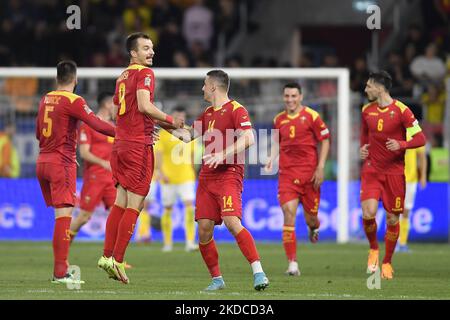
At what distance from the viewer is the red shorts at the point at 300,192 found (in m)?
15.7

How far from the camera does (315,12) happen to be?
28.9 metres

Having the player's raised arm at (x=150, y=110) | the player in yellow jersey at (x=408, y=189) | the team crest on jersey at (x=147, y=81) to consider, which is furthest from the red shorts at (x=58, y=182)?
the player in yellow jersey at (x=408, y=189)

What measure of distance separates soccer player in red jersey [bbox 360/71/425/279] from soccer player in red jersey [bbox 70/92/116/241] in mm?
3850

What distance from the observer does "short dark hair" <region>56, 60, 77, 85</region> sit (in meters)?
12.9

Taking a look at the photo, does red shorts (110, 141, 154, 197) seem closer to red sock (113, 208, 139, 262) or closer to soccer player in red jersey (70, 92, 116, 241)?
red sock (113, 208, 139, 262)

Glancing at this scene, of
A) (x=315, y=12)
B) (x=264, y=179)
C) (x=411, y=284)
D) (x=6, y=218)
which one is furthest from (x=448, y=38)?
(x=411, y=284)

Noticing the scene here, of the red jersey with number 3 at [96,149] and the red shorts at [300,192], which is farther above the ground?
the red jersey with number 3 at [96,149]

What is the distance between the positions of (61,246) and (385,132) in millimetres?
4416

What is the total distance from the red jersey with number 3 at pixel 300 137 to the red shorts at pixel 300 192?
15 centimetres

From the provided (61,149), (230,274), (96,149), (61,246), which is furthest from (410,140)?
(96,149)

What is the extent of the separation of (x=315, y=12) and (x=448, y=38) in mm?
3817

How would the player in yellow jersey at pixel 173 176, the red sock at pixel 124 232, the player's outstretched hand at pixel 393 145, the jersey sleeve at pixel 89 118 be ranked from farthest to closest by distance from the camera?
1. the player in yellow jersey at pixel 173 176
2. the player's outstretched hand at pixel 393 145
3. the jersey sleeve at pixel 89 118
4. the red sock at pixel 124 232

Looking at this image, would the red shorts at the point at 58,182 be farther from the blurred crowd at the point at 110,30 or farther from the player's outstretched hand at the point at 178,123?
the blurred crowd at the point at 110,30

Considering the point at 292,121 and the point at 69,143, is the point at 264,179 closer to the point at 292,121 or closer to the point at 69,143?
the point at 292,121
